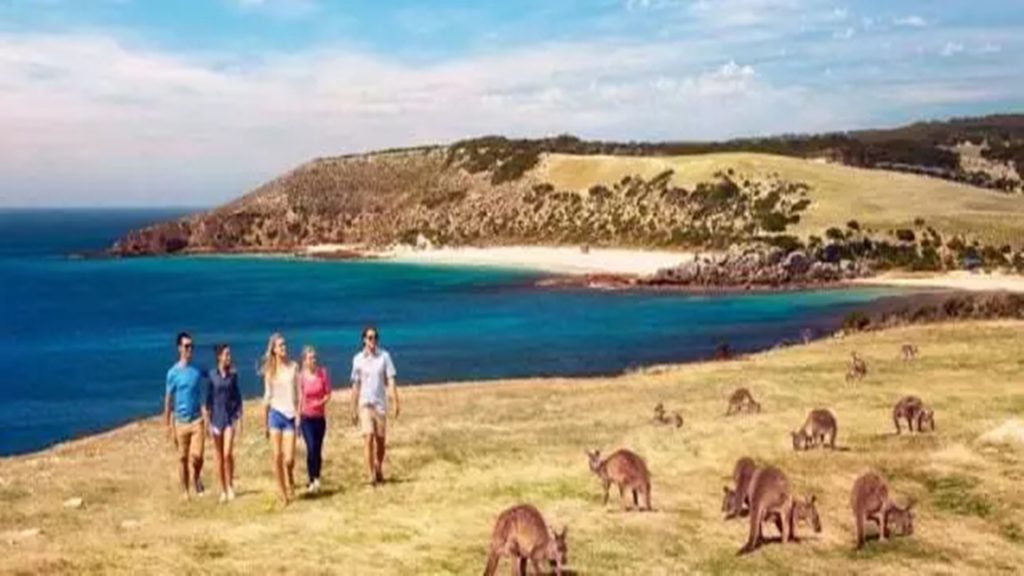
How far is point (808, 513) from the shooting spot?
2008cm

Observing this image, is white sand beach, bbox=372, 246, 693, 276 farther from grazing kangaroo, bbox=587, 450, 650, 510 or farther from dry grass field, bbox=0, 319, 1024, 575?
grazing kangaroo, bbox=587, 450, 650, 510

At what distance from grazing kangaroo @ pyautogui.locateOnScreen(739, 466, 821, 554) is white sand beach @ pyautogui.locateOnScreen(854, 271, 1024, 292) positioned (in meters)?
85.6

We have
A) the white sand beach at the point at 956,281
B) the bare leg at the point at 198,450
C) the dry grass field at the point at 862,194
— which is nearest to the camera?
the bare leg at the point at 198,450

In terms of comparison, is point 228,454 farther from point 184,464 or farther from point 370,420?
point 370,420

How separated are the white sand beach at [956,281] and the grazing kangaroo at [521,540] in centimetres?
9027

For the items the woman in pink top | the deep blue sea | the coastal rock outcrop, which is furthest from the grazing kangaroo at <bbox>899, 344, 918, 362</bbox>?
the coastal rock outcrop

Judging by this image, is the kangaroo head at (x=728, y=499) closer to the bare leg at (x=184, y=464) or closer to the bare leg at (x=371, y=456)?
the bare leg at (x=371, y=456)

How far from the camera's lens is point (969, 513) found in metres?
21.7

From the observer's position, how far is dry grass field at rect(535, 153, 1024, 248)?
135 m

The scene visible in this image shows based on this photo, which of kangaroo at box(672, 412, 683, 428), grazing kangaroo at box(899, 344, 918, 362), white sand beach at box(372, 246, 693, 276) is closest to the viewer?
kangaroo at box(672, 412, 683, 428)

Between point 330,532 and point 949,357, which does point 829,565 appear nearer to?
point 330,532

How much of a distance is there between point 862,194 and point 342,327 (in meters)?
83.0

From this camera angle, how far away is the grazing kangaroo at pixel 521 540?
16141 mm

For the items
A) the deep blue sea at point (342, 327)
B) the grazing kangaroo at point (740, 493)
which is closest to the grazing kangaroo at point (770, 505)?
the grazing kangaroo at point (740, 493)
